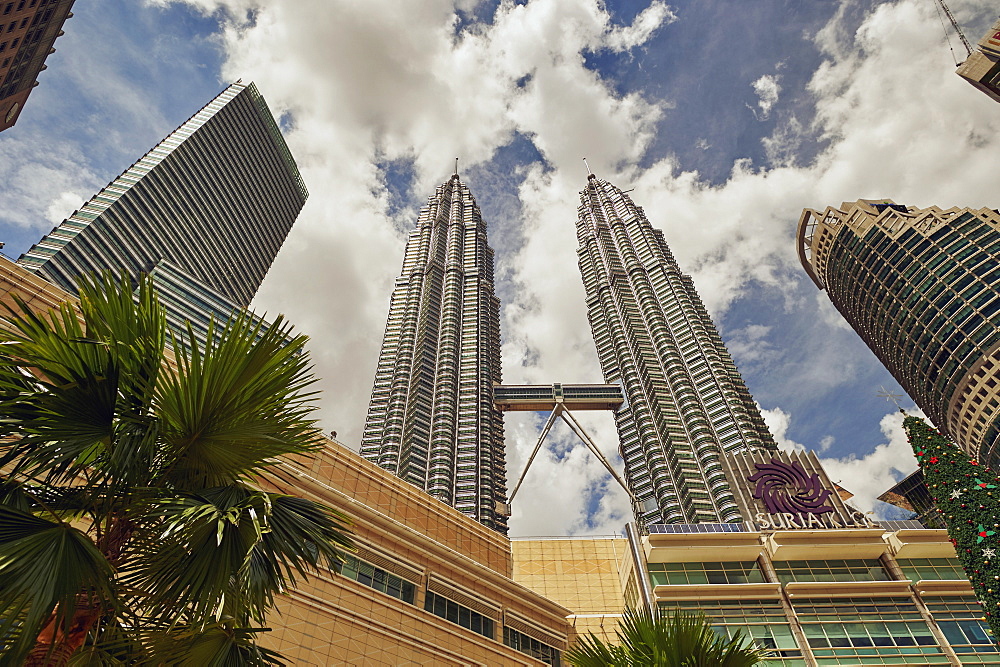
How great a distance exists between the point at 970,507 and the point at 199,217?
5304 inches

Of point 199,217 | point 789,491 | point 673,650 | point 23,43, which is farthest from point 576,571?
point 199,217

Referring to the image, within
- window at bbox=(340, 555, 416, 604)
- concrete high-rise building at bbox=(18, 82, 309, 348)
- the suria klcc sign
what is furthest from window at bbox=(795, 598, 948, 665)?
concrete high-rise building at bbox=(18, 82, 309, 348)

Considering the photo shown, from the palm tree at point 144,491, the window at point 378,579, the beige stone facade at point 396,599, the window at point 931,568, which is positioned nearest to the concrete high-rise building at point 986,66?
the window at point 931,568

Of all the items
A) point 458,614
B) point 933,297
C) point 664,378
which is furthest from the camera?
point 664,378

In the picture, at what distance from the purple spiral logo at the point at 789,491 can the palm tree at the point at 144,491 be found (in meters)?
46.9

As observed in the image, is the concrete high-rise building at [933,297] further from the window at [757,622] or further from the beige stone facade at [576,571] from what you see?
the window at [757,622]

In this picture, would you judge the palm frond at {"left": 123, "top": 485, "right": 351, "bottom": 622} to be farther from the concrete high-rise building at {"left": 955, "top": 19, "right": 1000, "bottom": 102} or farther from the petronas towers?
the petronas towers

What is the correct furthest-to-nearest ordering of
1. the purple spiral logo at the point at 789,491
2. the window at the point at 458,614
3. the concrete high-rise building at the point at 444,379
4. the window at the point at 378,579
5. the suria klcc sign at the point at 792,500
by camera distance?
the concrete high-rise building at the point at 444,379, the purple spiral logo at the point at 789,491, the suria klcc sign at the point at 792,500, the window at the point at 458,614, the window at the point at 378,579

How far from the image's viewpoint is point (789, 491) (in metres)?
46.7

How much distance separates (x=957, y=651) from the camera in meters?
32.0

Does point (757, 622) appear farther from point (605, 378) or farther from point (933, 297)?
point (605, 378)

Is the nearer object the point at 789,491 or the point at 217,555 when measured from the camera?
the point at 217,555

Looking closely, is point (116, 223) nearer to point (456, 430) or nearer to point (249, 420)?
point (456, 430)

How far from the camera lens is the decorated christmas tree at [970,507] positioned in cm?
2156
